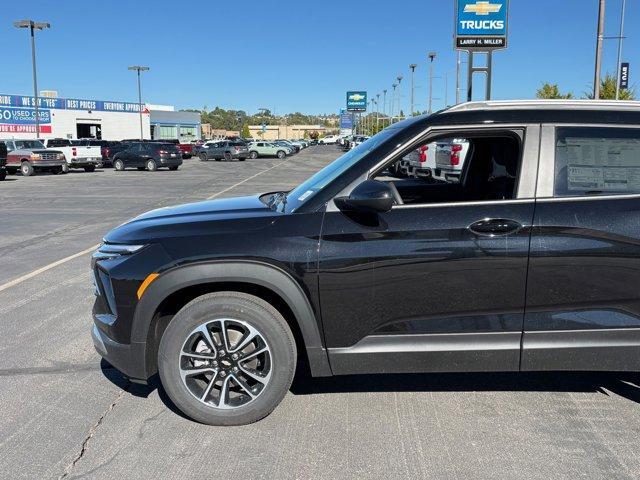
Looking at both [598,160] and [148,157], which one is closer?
[598,160]

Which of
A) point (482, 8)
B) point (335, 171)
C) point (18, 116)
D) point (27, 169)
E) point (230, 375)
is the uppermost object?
point (482, 8)

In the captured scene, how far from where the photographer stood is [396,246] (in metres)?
3.34

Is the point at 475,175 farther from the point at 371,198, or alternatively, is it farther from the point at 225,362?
the point at 225,362

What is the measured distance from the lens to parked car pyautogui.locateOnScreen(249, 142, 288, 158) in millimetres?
55219

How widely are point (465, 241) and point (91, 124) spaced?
7338 centimetres

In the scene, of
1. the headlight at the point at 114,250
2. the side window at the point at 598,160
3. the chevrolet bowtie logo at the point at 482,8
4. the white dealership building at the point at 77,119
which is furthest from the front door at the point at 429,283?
the white dealership building at the point at 77,119

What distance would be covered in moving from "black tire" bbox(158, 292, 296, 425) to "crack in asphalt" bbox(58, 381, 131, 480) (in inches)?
20.0

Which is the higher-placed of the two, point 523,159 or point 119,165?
point 523,159

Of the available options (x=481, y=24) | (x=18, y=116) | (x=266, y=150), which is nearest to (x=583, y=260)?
(x=481, y=24)

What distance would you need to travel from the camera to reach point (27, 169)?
29500mm

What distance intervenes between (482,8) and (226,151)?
33245 millimetres

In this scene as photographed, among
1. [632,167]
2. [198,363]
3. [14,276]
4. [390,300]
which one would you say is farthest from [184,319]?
[14,276]

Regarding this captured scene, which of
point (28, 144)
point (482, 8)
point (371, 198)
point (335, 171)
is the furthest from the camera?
point (28, 144)

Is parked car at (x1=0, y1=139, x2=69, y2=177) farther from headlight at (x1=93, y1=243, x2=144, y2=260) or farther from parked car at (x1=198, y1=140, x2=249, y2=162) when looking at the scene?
headlight at (x1=93, y1=243, x2=144, y2=260)
